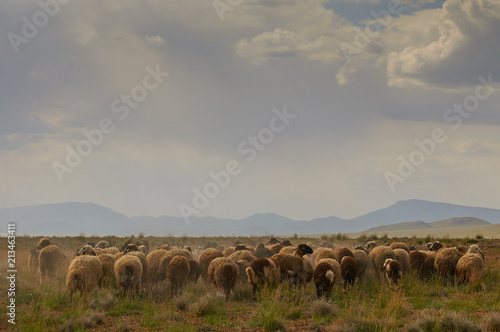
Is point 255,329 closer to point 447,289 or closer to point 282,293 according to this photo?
point 282,293

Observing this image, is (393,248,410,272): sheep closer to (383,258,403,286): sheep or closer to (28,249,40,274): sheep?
(383,258,403,286): sheep

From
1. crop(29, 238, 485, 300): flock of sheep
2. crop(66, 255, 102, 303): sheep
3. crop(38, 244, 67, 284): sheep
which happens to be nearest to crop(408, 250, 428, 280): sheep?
crop(29, 238, 485, 300): flock of sheep

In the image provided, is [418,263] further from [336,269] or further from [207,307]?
[207,307]

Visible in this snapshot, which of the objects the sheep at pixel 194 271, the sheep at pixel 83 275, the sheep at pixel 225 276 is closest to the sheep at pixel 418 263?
the sheep at pixel 225 276

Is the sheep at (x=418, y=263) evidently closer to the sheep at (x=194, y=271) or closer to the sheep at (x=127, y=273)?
the sheep at (x=194, y=271)

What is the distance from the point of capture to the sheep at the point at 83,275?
1329 cm

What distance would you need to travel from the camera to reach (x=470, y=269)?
53.0 ft

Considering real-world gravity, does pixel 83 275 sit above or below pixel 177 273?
above

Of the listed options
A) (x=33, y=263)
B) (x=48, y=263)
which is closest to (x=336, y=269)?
(x=48, y=263)

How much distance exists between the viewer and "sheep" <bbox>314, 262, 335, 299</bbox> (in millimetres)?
13537

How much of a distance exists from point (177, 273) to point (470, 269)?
10.8 m

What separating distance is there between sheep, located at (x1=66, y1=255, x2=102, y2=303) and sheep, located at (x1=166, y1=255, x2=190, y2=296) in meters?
2.35

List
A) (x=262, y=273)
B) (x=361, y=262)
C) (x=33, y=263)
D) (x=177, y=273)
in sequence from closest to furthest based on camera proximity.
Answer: (x=262, y=273) → (x=177, y=273) → (x=361, y=262) → (x=33, y=263)

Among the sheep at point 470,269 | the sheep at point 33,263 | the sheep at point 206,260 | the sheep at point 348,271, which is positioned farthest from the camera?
the sheep at point 33,263
